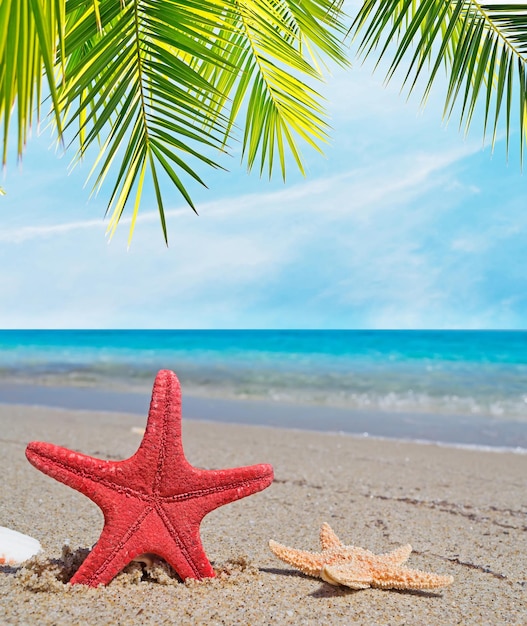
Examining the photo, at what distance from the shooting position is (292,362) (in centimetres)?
2080

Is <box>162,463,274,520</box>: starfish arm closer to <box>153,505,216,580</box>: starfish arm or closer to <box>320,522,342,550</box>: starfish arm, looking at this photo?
<box>153,505,216,580</box>: starfish arm

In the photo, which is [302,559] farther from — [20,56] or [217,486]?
[20,56]

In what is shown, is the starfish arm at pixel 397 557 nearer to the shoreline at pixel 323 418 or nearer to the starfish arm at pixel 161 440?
the starfish arm at pixel 161 440

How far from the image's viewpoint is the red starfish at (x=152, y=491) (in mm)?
2100

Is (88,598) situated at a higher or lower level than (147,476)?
lower

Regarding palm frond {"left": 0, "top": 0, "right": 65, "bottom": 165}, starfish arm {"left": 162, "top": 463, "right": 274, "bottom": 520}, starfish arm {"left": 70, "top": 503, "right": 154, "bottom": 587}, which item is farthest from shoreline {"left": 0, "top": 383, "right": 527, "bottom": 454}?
palm frond {"left": 0, "top": 0, "right": 65, "bottom": 165}

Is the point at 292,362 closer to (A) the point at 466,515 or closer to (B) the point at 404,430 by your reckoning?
(B) the point at 404,430

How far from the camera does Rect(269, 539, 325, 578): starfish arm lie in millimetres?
2340

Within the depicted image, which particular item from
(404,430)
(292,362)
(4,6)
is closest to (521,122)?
(4,6)

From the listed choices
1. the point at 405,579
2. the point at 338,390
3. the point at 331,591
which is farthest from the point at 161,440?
the point at 338,390

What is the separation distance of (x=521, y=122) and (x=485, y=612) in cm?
279

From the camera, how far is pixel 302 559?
2357 millimetres

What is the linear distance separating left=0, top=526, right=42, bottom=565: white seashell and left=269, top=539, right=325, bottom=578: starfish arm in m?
0.99

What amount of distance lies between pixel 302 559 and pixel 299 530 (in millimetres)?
988
